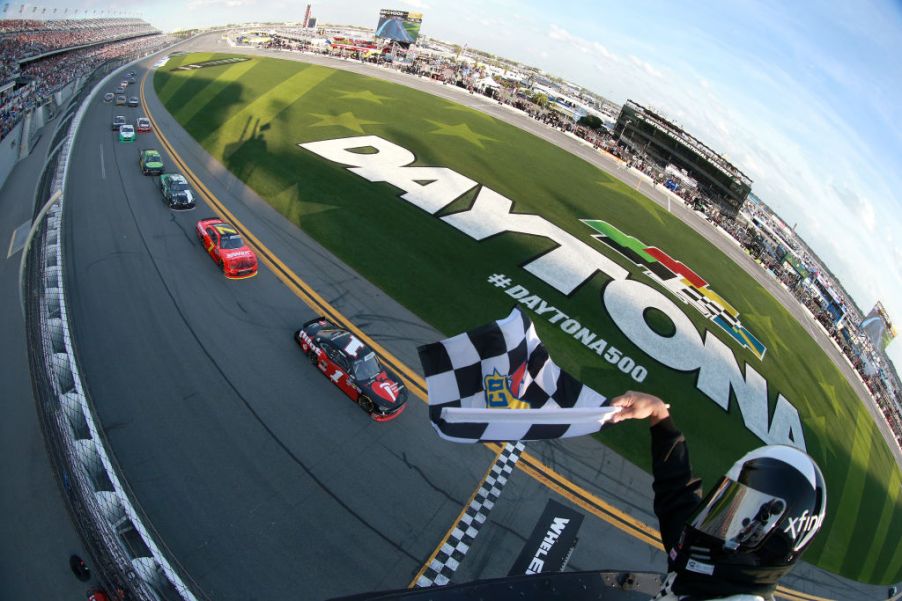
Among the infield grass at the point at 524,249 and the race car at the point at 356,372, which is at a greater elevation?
the infield grass at the point at 524,249

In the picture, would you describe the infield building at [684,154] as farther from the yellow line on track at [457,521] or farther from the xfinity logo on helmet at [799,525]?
the xfinity logo on helmet at [799,525]

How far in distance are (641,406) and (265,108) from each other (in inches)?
1531

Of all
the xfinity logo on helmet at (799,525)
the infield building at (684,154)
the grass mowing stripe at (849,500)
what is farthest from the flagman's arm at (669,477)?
the infield building at (684,154)

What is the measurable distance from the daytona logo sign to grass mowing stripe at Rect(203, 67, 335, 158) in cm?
581

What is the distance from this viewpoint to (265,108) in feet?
113

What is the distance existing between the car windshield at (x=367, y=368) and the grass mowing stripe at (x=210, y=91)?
1242 inches

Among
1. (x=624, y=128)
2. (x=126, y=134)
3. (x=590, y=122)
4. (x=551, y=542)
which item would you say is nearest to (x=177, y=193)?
(x=126, y=134)

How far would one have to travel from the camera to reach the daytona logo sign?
1784 centimetres

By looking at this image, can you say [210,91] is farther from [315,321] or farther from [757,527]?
[757,527]

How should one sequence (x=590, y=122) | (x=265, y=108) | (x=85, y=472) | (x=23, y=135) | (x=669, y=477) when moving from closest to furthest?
(x=669, y=477), (x=85, y=472), (x=23, y=135), (x=265, y=108), (x=590, y=122)

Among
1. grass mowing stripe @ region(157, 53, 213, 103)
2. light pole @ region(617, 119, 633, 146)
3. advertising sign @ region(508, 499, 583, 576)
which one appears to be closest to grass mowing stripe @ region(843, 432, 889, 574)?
advertising sign @ region(508, 499, 583, 576)

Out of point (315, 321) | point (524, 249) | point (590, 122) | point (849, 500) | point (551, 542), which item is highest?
point (590, 122)

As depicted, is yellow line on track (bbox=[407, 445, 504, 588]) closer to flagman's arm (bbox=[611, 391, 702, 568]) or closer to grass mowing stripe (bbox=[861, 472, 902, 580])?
flagman's arm (bbox=[611, 391, 702, 568])

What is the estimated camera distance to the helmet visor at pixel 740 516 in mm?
2279
